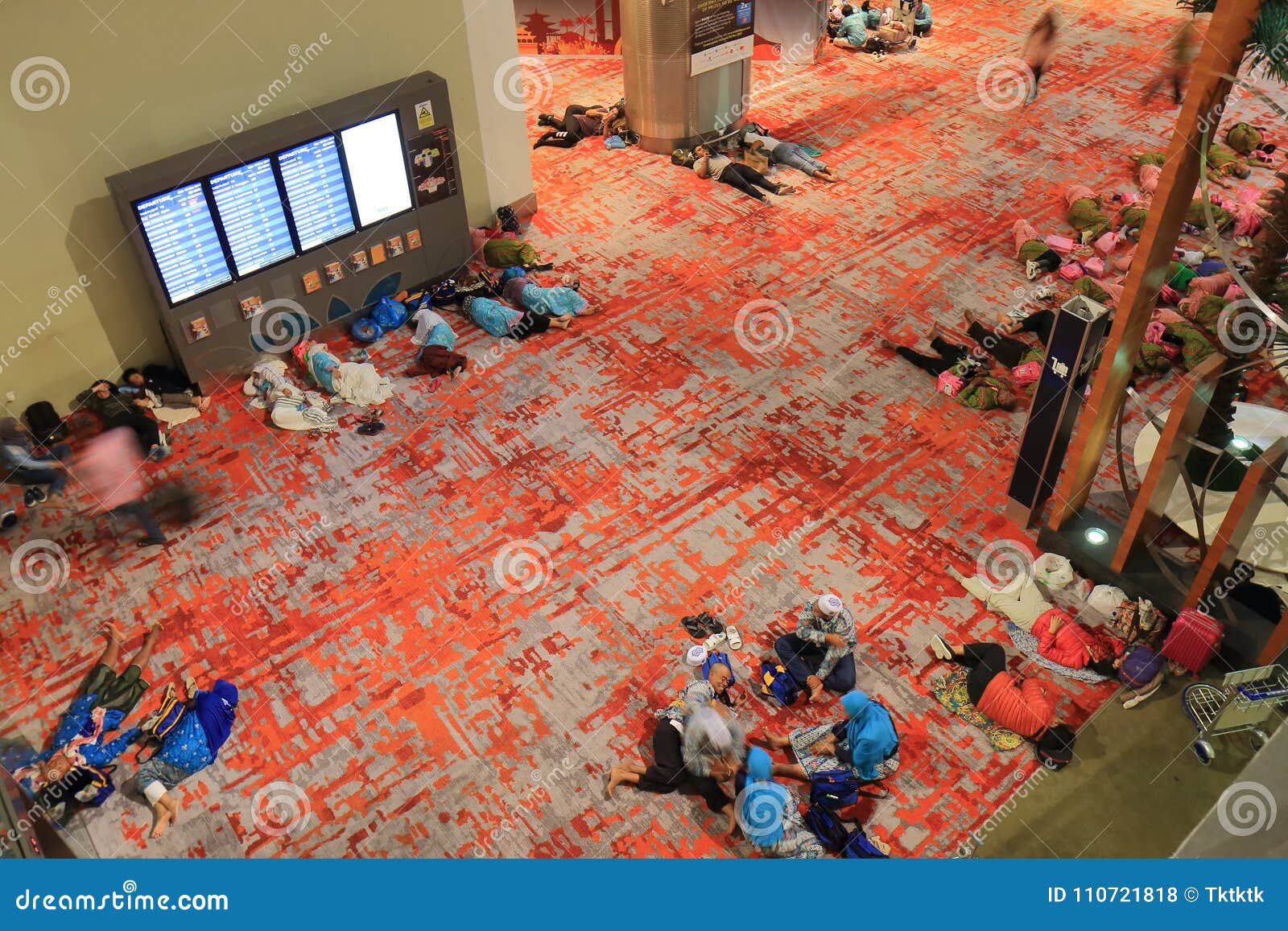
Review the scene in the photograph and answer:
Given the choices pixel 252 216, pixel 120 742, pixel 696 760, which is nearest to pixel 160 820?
pixel 120 742

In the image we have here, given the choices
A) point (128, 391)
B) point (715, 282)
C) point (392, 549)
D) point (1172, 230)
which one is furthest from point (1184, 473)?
point (128, 391)

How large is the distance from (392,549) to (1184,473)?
20.3ft

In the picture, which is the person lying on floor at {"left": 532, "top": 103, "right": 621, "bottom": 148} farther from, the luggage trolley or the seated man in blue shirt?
the luggage trolley

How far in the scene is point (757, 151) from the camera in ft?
42.8

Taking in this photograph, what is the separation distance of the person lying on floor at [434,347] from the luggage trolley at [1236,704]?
7.07m

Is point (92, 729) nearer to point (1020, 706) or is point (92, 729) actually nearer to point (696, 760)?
point (696, 760)

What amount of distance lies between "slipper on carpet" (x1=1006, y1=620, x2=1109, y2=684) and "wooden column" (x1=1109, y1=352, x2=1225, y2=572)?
36.3 inches

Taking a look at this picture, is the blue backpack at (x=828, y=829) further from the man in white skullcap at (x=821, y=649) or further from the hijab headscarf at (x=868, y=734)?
the man in white skullcap at (x=821, y=649)

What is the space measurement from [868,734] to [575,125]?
9.97 metres

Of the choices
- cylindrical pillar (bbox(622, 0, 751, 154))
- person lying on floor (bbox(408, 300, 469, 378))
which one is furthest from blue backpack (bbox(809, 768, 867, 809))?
cylindrical pillar (bbox(622, 0, 751, 154))

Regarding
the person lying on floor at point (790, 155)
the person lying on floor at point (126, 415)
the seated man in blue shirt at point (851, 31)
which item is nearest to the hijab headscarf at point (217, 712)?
the person lying on floor at point (126, 415)

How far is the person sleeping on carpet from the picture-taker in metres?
6.47

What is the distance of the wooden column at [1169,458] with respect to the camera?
6.85 meters

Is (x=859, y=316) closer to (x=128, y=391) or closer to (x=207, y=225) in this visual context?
(x=207, y=225)
